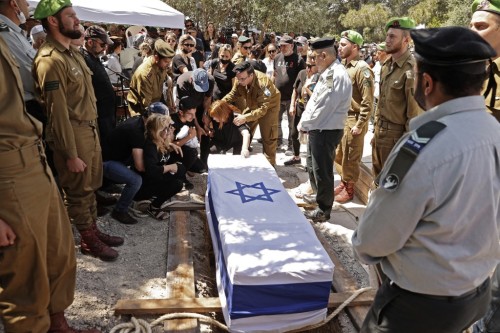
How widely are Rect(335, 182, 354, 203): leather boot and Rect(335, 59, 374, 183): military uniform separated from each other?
0.29 ft

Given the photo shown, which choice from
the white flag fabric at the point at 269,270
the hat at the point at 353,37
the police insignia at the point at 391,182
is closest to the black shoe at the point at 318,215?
the white flag fabric at the point at 269,270

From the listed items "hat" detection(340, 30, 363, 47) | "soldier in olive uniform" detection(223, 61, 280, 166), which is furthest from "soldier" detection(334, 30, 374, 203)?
"soldier in olive uniform" detection(223, 61, 280, 166)

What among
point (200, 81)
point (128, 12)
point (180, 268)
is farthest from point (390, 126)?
point (128, 12)

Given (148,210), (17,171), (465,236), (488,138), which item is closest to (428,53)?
(488,138)

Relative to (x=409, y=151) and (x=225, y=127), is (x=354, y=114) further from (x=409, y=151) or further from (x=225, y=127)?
(x=409, y=151)

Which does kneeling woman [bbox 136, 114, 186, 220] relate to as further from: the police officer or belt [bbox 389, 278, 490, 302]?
belt [bbox 389, 278, 490, 302]

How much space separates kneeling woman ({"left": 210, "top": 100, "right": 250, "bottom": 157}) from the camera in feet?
18.3

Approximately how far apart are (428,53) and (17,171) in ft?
6.07

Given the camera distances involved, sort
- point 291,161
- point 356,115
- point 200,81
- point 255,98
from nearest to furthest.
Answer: point 200,81
point 356,115
point 255,98
point 291,161

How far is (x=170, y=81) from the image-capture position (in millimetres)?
6246

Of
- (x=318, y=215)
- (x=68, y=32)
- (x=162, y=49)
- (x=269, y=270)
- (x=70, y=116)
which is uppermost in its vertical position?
(x=68, y=32)

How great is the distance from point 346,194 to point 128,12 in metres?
4.61

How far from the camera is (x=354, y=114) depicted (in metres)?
5.38

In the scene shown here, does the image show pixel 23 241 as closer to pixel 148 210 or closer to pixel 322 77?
pixel 148 210
